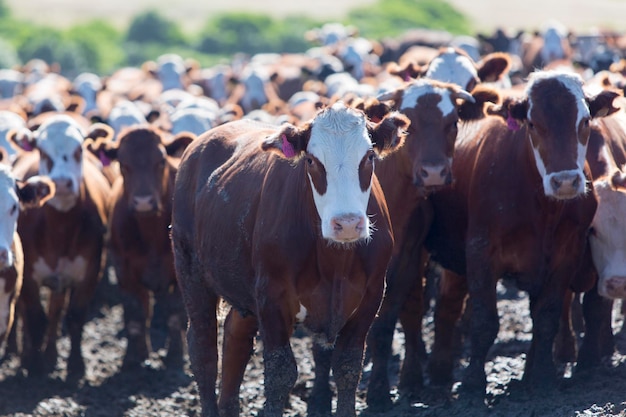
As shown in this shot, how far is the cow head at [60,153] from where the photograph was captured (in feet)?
36.2

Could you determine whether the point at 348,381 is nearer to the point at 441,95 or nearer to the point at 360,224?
the point at 360,224

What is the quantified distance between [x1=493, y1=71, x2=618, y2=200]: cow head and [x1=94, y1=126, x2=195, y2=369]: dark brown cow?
3583mm

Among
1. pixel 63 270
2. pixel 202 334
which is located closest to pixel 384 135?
pixel 202 334

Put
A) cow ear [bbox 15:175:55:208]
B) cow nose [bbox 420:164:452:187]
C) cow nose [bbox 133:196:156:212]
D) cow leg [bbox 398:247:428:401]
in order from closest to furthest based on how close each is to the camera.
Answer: cow nose [bbox 420:164:452:187], cow leg [bbox 398:247:428:401], cow ear [bbox 15:175:55:208], cow nose [bbox 133:196:156:212]

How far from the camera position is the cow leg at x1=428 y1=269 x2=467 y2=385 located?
926 centimetres

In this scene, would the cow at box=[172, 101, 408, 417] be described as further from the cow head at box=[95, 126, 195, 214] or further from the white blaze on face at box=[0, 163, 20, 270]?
the cow head at box=[95, 126, 195, 214]

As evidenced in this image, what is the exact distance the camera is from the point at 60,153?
37.2 ft

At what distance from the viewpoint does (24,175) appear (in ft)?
38.5

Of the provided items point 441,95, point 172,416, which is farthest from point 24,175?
point 441,95

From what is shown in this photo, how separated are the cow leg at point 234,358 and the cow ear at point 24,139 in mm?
4263

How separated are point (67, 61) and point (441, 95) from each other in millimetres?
37639

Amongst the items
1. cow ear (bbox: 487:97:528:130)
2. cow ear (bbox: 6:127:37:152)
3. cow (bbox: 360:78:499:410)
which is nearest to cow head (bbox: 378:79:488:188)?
cow (bbox: 360:78:499:410)

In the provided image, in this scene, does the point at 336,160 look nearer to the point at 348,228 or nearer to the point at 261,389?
the point at 348,228

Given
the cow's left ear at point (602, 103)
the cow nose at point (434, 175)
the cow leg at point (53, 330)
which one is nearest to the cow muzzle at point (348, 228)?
the cow nose at point (434, 175)
